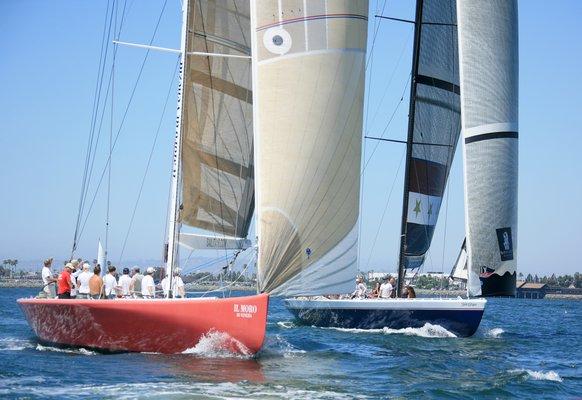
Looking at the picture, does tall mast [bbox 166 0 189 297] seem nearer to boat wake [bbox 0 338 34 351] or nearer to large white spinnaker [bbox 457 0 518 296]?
boat wake [bbox 0 338 34 351]

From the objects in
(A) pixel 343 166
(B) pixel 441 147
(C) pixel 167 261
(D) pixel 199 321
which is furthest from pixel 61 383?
(B) pixel 441 147

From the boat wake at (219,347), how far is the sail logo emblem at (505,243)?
9.03 metres

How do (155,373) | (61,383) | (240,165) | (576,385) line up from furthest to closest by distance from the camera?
(240,165) → (576,385) → (155,373) → (61,383)

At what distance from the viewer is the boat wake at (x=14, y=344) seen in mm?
21294

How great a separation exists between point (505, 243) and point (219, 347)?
A: 9.55 m

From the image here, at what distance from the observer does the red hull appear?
61.9 feet

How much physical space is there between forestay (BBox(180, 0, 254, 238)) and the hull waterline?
20.9ft

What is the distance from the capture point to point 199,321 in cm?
1906

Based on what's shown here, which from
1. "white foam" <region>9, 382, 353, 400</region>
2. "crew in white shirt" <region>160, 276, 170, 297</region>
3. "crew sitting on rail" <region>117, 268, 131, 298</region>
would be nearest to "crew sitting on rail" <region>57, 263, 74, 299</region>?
"crew sitting on rail" <region>117, 268, 131, 298</region>


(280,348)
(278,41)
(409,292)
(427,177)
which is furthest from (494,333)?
(278,41)

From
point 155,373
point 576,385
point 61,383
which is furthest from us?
point 576,385

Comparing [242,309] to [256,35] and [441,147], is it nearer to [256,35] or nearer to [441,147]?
[256,35]

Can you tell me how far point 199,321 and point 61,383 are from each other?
143 inches

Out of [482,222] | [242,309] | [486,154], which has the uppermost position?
[486,154]
